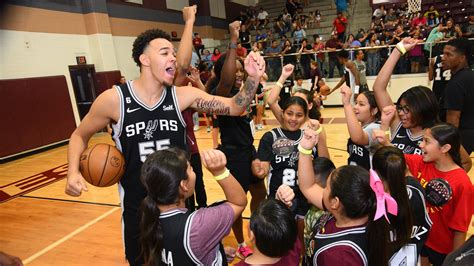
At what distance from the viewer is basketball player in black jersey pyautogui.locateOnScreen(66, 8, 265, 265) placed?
215 centimetres

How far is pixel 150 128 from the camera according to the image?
7.14 feet

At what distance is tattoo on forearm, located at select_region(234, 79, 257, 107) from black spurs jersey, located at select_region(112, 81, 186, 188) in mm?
422

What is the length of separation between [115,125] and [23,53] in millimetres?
9576

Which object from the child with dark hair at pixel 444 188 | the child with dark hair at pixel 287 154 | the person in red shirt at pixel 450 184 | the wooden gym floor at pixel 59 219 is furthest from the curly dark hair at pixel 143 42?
the wooden gym floor at pixel 59 219

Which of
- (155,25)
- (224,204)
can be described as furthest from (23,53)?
(224,204)

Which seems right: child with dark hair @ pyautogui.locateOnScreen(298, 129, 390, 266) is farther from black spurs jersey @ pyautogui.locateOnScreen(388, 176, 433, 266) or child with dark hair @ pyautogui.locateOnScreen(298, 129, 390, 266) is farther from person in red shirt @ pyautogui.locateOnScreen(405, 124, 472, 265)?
person in red shirt @ pyautogui.locateOnScreen(405, 124, 472, 265)

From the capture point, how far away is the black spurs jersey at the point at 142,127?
2.15m

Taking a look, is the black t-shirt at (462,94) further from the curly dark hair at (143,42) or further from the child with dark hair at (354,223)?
the curly dark hair at (143,42)

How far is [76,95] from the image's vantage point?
37.1 ft

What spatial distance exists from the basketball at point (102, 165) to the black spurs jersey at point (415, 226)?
1799 millimetres

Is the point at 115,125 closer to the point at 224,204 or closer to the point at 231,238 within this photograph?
the point at 224,204

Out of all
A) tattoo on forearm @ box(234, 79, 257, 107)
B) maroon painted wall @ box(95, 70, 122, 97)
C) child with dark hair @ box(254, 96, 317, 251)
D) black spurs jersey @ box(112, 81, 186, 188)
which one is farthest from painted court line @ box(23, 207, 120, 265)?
maroon painted wall @ box(95, 70, 122, 97)

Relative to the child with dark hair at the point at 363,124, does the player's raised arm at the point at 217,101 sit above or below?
above

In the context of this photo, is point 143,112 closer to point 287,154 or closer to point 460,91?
point 287,154
